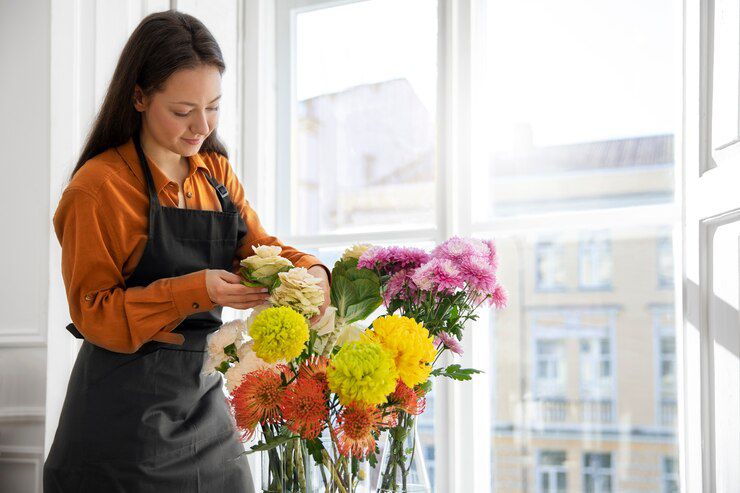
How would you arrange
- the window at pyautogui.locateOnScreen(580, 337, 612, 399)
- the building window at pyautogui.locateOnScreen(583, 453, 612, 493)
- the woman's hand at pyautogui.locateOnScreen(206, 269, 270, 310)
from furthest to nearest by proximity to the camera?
the window at pyautogui.locateOnScreen(580, 337, 612, 399), the building window at pyautogui.locateOnScreen(583, 453, 612, 493), the woman's hand at pyautogui.locateOnScreen(206, 269, 270, 310)

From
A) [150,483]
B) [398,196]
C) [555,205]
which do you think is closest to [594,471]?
[555,205]

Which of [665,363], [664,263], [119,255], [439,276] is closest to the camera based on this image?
[439,276]

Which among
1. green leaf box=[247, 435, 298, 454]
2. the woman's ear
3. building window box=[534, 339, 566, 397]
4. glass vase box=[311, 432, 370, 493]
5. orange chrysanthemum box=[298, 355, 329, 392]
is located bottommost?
building window box=[534, 339, 566, 397]

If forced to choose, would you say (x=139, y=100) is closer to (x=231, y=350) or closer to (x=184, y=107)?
(x=184, y=107)

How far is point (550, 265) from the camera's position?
2.55 meters

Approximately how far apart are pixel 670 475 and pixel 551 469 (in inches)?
13.2

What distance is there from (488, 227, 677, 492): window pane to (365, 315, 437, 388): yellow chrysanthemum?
1.32 meters

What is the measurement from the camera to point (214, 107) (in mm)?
1384

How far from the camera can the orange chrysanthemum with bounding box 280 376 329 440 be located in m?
0.86

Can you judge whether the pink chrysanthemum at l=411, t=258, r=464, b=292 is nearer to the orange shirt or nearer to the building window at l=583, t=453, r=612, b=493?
the orange shirt

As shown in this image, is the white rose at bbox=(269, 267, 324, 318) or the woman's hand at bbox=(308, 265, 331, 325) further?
the woman's hand at bbox=(308, 265, 331, 325)

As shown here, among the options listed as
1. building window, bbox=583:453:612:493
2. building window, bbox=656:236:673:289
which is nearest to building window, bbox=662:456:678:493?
building window, bbox=583:453:612:493

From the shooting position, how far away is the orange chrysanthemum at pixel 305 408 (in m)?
0.86

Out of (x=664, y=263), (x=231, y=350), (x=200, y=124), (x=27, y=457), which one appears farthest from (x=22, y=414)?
(x=664, y=263)
